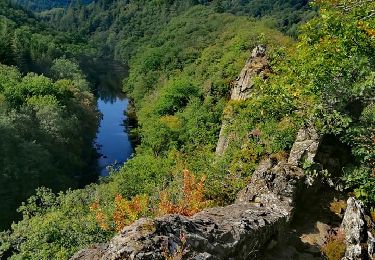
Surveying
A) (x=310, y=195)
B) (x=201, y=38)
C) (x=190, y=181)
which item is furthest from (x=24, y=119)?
(x=201, y=38)

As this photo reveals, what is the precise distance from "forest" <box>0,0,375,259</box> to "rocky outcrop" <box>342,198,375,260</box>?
896 millimetres

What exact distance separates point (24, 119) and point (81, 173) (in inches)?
512

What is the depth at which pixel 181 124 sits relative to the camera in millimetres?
68688

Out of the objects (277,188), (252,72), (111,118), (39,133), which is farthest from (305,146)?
(111,118)

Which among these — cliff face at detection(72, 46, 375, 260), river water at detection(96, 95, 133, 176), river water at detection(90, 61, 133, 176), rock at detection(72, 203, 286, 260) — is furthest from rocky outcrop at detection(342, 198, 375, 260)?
river water at detection(96, 95, 133, 176)

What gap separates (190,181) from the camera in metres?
21.1

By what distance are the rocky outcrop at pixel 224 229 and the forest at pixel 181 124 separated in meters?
1.66

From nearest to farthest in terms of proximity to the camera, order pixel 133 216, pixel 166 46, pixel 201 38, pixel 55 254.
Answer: pixel 133 216, pixel 55 254, pixel 201 38, pixel 166 46

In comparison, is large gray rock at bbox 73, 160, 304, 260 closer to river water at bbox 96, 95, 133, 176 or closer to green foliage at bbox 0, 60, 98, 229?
green foliage at bbox 0, 60, 98, 229

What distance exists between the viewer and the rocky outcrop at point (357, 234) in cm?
1367

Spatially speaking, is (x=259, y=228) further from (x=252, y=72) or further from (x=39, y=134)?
(x=39, y=134)

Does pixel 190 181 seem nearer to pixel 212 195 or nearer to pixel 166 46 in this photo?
pixel 212 195

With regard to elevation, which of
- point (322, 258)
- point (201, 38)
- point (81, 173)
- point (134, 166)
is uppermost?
point (201, 38)

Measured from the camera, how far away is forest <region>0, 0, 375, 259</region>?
17.0 meters
